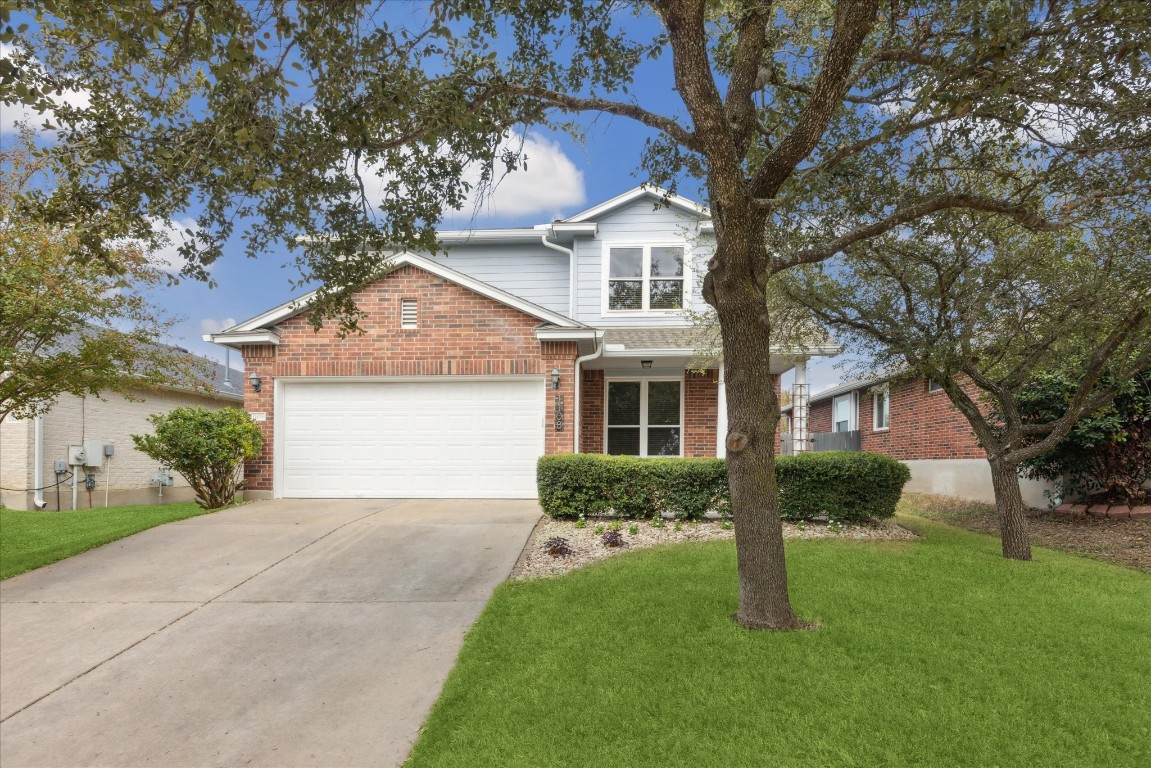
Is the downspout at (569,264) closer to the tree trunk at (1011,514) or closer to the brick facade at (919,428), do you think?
the brick facade at (919,428)

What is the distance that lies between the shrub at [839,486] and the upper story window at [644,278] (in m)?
5.11

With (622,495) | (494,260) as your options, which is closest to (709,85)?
(622,495)

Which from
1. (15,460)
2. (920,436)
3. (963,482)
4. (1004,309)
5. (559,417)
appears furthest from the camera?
(920,436)

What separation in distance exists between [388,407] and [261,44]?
25.5ft

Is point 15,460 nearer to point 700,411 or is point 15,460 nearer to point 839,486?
point 700,411

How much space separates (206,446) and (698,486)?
7469 mm

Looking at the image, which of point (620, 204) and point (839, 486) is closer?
point (839, 486)

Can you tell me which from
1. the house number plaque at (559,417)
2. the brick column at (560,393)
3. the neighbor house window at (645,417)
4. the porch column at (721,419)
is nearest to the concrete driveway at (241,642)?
the brick column at (560,393)

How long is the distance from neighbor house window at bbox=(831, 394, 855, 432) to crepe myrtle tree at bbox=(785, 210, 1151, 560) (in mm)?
13046

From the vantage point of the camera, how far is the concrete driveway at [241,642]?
3.78 metres

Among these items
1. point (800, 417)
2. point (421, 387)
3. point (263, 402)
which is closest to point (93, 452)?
point (263, 402)

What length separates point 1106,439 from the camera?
32.6ft

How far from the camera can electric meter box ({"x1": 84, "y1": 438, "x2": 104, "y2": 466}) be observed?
13.5 meters

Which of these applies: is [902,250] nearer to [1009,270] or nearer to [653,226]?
[1009,270]
